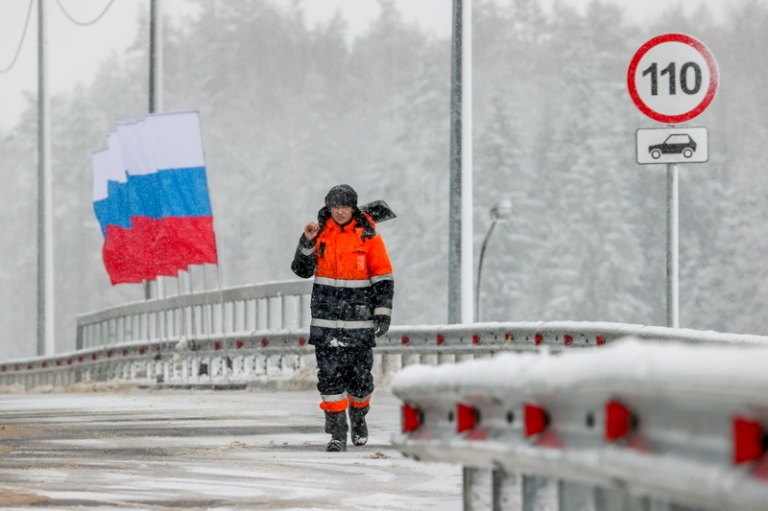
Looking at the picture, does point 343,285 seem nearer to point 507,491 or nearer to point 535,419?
point 507,491

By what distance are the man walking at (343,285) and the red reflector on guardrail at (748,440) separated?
6977 millimetres

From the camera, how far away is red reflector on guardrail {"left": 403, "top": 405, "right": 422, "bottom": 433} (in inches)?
261

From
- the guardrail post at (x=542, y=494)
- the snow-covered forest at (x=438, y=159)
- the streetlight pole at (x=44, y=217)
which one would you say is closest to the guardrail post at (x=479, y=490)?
the guardrail post at (x=542, y=494)

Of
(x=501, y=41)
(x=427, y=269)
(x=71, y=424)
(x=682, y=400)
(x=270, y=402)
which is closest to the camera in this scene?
(x=682, y=400)

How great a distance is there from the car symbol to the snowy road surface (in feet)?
7.57

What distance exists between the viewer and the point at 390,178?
109000mm

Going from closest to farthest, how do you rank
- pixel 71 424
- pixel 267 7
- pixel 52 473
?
1. pixel 52 473
2. pixel 71 424
3. pixel 267 7

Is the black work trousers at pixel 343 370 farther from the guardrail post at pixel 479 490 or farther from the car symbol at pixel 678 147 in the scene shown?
the guardrail post at pixel 479 490

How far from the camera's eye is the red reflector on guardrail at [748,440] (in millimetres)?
3857

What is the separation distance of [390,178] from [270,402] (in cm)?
9084

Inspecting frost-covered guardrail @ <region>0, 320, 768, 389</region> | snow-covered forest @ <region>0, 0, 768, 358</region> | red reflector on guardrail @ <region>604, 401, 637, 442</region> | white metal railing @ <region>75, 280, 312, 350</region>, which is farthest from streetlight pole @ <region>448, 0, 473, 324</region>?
snow-covered forest @ <region>0, 0, 768, 358</region>

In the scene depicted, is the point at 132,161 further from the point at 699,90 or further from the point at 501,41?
the point at 501,41

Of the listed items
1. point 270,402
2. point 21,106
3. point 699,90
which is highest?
point 21,106

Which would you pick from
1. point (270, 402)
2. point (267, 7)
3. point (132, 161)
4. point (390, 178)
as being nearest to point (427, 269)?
point (390, 178)
